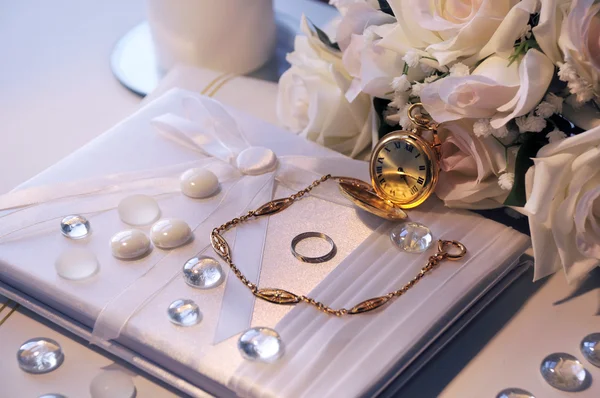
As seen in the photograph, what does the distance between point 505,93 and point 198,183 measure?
0.82 ft

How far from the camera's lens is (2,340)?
533mm

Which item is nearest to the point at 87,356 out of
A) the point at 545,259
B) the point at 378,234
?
the point at 378,234

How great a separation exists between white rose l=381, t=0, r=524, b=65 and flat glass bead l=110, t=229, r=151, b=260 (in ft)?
0.77

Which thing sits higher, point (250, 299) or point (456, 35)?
point (456, 35)

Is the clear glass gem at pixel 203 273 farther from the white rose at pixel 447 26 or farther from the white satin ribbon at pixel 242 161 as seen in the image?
the white rose at pixel 447 26

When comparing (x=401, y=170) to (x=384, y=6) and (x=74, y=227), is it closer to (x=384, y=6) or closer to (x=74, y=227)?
(x=384, y=6)

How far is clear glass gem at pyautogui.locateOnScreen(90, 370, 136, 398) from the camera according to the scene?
0.49 m

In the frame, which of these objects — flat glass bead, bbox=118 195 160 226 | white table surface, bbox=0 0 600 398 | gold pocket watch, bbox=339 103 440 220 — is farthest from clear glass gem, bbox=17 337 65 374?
gold pocket watch, bbox=339 103 440 220

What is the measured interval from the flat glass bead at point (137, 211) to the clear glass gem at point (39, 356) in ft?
0.37

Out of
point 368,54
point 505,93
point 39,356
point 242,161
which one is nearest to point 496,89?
point 505,93

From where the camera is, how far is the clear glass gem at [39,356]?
508mm

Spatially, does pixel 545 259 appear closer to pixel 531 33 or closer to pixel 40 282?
pixel 531 33

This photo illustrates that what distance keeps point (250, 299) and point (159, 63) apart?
0.40 meters

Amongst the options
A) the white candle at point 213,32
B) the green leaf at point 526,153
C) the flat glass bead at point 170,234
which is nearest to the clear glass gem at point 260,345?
the flat glass bead at point 170,234
